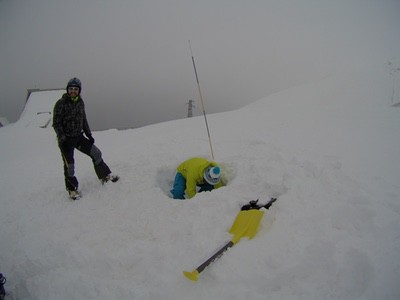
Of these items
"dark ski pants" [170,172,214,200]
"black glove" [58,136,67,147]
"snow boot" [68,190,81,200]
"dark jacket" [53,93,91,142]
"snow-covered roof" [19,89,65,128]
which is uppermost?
"snow-covered roof" [19,89,65,128]

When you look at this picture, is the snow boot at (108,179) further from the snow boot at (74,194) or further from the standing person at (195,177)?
the standing person at (195,177)

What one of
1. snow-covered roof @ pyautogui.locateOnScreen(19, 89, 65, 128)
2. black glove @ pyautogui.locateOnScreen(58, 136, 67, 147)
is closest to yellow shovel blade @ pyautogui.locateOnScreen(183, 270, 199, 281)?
black glove @ pyautogui.locateOnScreen(58, 136, 67, 147)

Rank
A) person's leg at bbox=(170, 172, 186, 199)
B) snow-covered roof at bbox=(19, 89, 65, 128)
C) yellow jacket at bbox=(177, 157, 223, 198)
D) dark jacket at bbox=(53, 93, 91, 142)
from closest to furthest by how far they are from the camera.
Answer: dark jacket at bbox=(53, 93, 91, 142) → yellow jacket at bbox=(177, 157, 223, 198) → person's leg at bbox=(170, 172, 186, 199) → snow-covered roof at bbox=(19, 89, 65, 128)

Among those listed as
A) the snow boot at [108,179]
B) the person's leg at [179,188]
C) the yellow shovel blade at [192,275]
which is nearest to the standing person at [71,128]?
the snow boot at [108,179]

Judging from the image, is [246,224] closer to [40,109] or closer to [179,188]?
[179,188]

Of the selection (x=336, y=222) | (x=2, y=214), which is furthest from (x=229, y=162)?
(x=2, y=214)

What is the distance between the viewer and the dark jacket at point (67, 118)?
4352mm

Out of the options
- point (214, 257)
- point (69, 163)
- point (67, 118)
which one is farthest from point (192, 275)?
point (67, 118)

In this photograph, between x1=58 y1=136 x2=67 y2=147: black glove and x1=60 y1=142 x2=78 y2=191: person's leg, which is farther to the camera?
x1=60 y1=142 x2=78 y2=191: person's leg

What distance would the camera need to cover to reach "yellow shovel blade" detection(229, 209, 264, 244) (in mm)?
3312

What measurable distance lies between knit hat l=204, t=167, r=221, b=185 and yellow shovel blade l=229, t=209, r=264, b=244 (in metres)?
1.20

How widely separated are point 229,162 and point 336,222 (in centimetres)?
268

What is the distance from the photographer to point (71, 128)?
4.51m

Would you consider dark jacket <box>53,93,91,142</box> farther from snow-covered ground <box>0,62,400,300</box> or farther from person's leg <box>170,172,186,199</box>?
person's leg <box>170,172,186,199</box>
